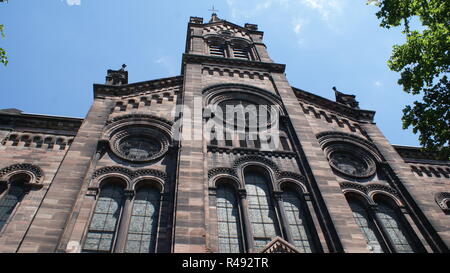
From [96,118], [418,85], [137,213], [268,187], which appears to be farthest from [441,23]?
[96,118]

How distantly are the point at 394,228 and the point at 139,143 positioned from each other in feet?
33.4

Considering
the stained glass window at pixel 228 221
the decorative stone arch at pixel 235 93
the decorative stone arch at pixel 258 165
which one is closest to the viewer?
the stained glass window at pixel 228 221

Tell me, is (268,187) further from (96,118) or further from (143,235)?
(96,118)

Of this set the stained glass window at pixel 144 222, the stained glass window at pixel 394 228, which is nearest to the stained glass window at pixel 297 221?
the stained glass window at pixel 394 228

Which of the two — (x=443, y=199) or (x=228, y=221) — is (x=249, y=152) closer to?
(x=228, y=221)

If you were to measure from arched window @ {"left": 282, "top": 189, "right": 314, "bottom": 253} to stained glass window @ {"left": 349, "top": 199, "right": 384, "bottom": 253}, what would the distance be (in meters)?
2.04

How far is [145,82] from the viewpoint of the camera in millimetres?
17297

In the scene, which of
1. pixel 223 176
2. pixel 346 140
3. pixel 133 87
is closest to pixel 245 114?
pixel 346 140

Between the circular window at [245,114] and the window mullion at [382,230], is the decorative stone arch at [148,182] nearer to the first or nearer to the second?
the circular window at [245,114]

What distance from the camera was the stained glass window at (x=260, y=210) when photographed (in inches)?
428

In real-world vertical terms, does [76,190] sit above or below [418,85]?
below

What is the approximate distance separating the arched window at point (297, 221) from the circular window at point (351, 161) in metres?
2.65

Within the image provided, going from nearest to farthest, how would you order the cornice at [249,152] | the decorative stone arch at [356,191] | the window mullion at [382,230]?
the window mullion at [382,230] < the decorative stone arch at [356,191] < the cornice at [249,152]
